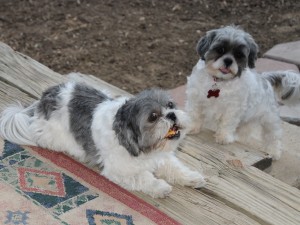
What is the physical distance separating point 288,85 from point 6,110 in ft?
7.61

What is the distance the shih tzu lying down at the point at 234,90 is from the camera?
435cm

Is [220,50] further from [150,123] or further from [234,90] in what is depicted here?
[150,123]

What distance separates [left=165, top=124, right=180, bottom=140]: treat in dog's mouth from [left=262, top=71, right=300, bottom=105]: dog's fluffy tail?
1.88 m

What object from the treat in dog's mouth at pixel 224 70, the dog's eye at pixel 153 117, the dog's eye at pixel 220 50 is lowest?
the treat in dog's mouth at pixel 224 70

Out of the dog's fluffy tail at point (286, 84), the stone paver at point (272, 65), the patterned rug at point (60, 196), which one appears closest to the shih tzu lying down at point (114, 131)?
the patterned rug at point (60, 196)

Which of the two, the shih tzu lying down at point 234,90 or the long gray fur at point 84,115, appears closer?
the long gray fur at point 84,115

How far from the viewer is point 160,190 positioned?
3471 mm

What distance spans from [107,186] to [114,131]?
0.34 m

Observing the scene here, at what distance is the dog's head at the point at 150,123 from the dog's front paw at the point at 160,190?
21cm

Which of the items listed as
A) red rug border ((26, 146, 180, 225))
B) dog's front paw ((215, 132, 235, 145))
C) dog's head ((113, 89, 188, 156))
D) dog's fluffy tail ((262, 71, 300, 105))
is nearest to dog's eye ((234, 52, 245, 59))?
dog's front paw ((215, 132, 235, 145))

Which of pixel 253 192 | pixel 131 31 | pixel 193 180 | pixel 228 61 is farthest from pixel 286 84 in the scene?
pixel 131 31

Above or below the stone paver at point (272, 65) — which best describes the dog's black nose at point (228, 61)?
above

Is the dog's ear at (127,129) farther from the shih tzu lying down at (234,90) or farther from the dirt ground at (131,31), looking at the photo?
the dirt ground at (131,31)

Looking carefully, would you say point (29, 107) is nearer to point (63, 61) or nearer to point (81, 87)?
point (81, 87)
